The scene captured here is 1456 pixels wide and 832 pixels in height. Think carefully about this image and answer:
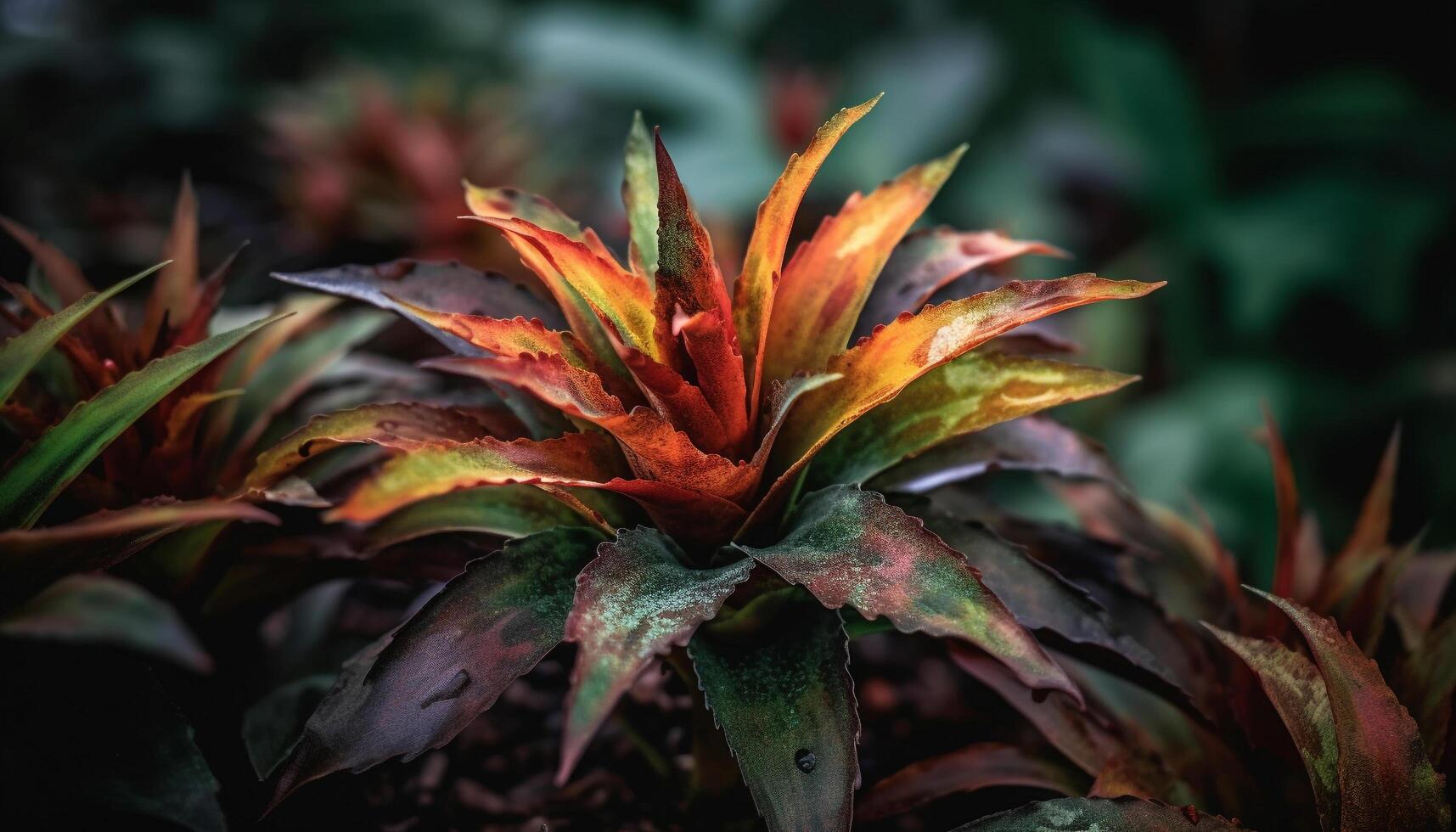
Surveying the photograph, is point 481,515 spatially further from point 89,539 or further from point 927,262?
point 927,262

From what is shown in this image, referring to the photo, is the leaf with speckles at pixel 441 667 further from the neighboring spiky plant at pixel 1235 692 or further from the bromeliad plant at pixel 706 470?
the neighboring spiky plant at pixel 1235 692

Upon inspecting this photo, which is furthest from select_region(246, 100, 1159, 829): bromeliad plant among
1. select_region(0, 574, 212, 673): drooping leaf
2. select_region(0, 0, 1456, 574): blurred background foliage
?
select_region(0, 0, 1456, 574): blurred background foliage

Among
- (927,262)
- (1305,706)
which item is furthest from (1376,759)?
(927,262)

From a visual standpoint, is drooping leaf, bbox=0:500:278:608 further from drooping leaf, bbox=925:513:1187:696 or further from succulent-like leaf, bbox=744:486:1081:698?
drooping leaf, bbox=925:513:1187:696

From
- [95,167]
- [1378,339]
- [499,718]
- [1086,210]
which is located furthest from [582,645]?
[95,167]

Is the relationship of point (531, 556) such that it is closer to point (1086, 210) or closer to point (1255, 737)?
point (1255, 737)

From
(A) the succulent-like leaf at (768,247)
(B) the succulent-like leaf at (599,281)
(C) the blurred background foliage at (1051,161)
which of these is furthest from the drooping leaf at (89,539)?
(C) the blurred background foliage at (1051,161)
